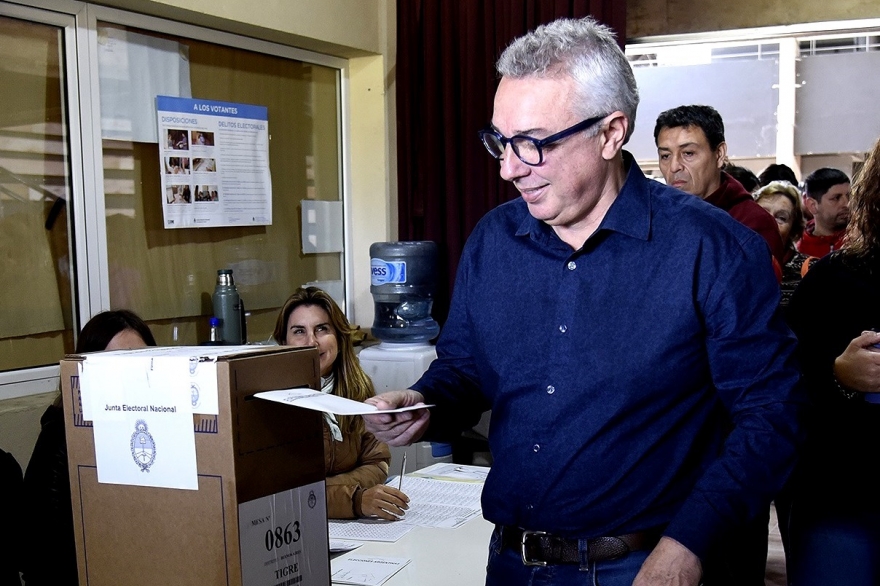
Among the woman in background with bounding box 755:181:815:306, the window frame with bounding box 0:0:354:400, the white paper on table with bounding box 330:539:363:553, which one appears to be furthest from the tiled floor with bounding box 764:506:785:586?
the window frame with bounding box 0:0:354:400

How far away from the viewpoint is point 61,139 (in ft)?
10.2

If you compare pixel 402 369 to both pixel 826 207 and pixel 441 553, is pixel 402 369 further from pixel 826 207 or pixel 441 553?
pixel 826 207

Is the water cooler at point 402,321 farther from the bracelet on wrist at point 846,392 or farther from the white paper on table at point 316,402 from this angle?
the white paper on table at point 316,402

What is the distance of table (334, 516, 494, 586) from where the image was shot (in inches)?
72.6

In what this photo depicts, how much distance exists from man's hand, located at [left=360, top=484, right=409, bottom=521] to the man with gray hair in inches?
31.1

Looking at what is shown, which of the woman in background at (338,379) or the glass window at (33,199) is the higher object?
the glass window at (33,199)

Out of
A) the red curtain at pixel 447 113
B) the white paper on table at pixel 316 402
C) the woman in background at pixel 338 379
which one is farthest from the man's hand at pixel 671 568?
the red curtain at pixel 447 113

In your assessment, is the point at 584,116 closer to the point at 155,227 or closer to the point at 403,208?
the point at 155,227

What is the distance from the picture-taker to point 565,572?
55.6 inches

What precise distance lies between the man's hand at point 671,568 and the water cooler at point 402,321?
254cm

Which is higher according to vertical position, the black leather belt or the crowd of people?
the crowd of people

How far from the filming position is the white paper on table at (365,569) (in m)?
1.83

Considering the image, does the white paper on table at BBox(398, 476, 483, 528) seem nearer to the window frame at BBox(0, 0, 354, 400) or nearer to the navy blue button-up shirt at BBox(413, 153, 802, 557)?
the navy blue button-up shirt at BBox(413, 153, 802, 557)

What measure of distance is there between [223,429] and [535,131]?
2.01ft
